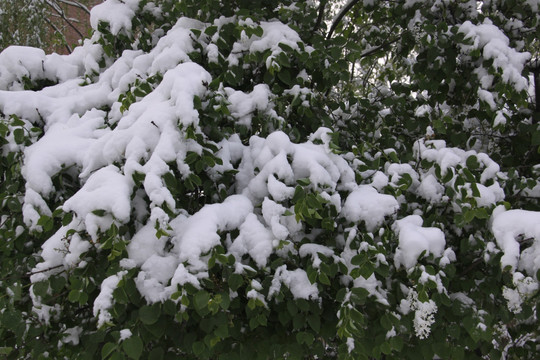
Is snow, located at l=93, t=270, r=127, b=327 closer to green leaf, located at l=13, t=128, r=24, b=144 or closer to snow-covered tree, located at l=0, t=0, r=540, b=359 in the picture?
snow-covered tree, located at l=0, t=0, r=540, b=359

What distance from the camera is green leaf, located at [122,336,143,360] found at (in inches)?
58.1

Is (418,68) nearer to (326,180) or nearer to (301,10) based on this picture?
(301,10)

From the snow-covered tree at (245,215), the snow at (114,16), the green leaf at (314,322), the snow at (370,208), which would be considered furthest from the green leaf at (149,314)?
the snow at (114,16)

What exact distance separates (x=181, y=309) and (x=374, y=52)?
9.04 ft

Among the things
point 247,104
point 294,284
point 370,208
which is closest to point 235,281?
point 294,284

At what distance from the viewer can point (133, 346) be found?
1.50 metres

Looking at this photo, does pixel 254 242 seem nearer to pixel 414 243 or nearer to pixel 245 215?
pixel 245 215

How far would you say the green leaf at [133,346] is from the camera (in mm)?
1476

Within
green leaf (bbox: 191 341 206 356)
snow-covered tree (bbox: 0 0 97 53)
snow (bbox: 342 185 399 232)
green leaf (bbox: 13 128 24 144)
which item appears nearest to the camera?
green leaf (bbox: 191 341 206 356)

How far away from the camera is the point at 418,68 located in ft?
8.54

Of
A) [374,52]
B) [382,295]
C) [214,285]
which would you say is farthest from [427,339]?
[374,52]

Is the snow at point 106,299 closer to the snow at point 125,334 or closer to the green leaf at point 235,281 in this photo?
the snow at point 125,334

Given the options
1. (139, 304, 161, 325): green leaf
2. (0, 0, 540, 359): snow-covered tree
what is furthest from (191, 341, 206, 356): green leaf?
(139, 304, 161, 325): green leaf

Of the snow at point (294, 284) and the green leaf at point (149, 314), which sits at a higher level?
the snow at point (294, 284)
